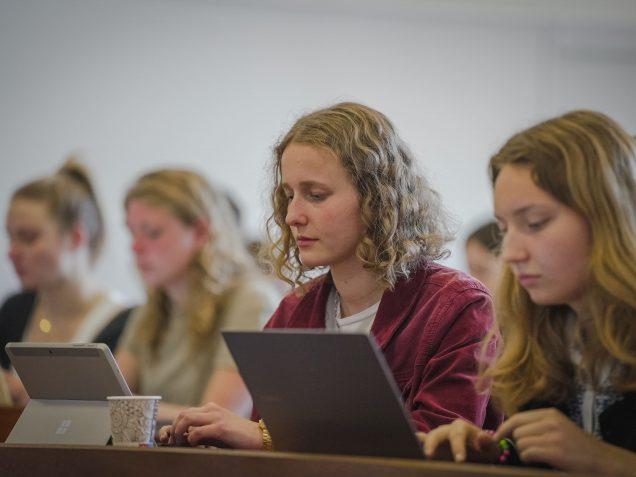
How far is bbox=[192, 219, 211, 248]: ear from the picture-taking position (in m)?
3.02

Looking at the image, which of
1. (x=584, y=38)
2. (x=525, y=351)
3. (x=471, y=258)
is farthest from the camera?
(x=584, y=38)

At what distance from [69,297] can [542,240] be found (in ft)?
8.10

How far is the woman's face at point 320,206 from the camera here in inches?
71.0

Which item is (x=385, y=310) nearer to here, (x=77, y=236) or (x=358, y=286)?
(x=358, y=286)

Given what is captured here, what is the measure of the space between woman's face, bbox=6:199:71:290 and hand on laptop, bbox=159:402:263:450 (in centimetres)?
207

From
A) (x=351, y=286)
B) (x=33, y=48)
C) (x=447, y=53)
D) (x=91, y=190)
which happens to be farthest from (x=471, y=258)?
(x=33, y=48)

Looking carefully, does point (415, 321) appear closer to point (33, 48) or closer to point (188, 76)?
point (188, 76)

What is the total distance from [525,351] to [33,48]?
3.34 meters

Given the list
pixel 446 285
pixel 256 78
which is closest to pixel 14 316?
pixel 256 78

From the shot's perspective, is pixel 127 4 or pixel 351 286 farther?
pixel 127 4

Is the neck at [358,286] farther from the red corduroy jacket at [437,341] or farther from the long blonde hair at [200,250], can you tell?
the long blonde hair at [200,250]

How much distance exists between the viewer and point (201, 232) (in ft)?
9.92

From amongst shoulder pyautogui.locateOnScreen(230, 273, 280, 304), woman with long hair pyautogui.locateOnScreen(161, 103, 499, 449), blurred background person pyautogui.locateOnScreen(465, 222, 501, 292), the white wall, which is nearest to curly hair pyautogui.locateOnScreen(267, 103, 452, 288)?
woman with long hair pyautogui.locateOnScreen(161, 103, 499, 449)

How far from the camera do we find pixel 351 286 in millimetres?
1877
